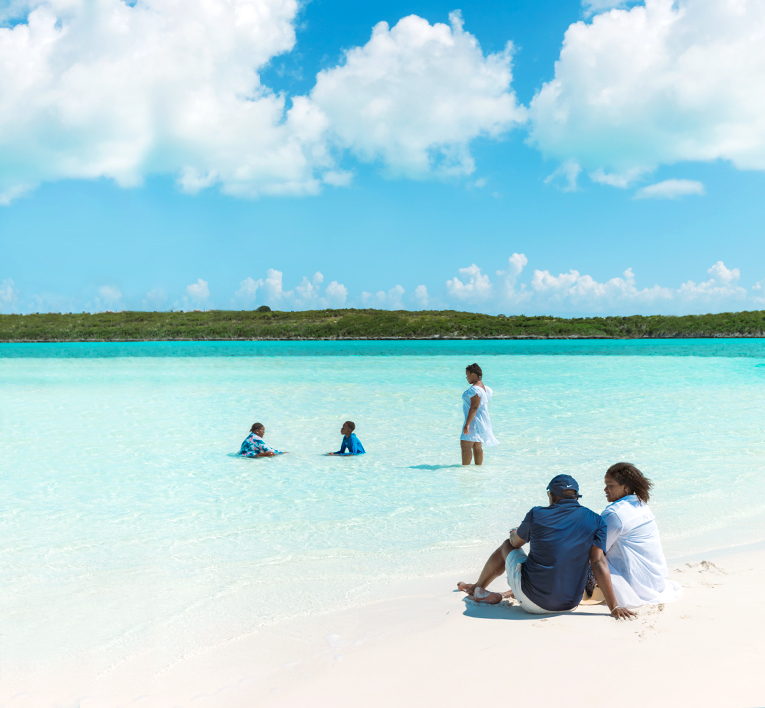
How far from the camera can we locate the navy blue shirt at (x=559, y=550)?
12.9 feet

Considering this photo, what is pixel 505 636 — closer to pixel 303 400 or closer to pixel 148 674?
pixel 148 674

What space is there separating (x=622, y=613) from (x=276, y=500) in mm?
5118

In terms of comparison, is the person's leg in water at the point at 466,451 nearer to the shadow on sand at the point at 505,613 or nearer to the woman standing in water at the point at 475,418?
the woman standing in water at the point at 475,418

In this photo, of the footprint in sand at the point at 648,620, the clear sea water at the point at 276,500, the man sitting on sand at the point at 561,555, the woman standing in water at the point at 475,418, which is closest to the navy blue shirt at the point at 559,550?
the man sitting on sand at the point at 561,555

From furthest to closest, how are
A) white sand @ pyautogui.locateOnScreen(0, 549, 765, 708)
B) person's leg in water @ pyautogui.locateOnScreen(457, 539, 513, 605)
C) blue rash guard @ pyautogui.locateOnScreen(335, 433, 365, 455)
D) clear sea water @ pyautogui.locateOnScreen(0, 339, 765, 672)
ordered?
blue rash guard @ pyautogui.locateOnScreen(335, 433, 365, 455) < clear sea water @ pyautogui.locateOnScreen(0, 339, 765, 672) < person's leg in water @ pyautogui.locateOnScreen(457, 539, 513, 605) < white sand @ pyautogui.locateOnScreen(0, 549, 765, 708)

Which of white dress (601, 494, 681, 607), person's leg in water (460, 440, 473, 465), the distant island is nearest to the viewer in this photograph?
white dress (601, 494, 681, 607)

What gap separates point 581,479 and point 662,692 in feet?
20.3

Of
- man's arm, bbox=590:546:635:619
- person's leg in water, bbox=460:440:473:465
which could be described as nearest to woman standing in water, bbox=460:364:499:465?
person's leg in water, bbox=460:440:473:465

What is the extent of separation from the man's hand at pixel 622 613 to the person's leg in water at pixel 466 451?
5.54 metres

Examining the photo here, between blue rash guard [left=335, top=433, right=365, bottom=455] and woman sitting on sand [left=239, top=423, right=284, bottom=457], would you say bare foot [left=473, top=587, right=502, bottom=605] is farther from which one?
woman sitting on sand [left=239, top=423, right=284, bottom=457]

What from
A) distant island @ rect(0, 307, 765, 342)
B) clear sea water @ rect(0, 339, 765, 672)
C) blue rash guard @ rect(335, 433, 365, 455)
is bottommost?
clear sea water @ rect(0, 339, 765, 672)

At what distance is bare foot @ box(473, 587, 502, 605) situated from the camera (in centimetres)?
436

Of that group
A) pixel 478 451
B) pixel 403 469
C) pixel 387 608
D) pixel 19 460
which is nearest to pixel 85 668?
pixel 387 608

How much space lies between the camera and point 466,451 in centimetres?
966
